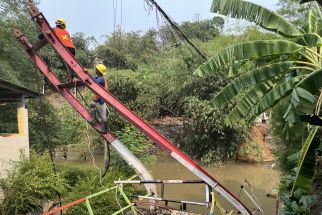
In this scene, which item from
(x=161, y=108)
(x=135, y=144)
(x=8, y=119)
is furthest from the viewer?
(x=161, y=108)

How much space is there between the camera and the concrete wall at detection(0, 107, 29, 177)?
956 cm

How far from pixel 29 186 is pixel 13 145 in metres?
1.69

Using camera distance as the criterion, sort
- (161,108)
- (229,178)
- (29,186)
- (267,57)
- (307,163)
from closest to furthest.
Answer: (307,163), (267,57), (29,186), (229,178), (161,108)

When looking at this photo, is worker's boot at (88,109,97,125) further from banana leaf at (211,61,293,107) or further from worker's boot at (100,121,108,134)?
banana leaf at (211,61,293,107)

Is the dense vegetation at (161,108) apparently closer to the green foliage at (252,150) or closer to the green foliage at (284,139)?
the green foliage at (284,139)

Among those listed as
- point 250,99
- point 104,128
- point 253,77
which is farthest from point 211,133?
point 253,77

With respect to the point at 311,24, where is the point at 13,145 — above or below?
below

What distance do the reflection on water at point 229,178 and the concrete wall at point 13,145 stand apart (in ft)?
18.9

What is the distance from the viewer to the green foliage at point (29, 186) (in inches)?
340

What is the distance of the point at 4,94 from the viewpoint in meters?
11.4

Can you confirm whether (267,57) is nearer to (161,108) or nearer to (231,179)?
(231,179)

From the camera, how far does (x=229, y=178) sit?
17.5 m

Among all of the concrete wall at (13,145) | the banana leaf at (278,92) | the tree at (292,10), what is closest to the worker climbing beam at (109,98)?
the banana leaf at (278,92)

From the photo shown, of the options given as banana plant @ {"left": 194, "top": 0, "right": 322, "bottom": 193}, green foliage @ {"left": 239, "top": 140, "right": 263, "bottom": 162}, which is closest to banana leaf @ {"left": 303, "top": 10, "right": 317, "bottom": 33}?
banana plant @ {"left": 194, "top": 0, "right": 322, "bottom": 193}
